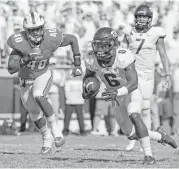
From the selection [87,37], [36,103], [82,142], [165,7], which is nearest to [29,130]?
[82,142]

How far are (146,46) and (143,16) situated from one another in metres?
0.41

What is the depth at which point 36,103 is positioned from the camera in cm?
850

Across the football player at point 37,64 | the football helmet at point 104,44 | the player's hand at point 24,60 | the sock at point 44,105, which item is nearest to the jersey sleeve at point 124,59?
the football helmet at point 104,44

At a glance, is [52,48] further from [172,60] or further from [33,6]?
[33,6]

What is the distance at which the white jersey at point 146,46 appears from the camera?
8961mm

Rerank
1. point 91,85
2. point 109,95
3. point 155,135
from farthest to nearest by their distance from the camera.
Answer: point 155,135 < point 91,85 < point 109,95

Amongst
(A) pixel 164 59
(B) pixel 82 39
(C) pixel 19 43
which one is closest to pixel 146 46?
(A) pixel 164 59

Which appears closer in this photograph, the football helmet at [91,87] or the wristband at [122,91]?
the wristband at [122,91]

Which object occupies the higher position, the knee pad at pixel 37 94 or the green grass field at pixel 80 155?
the knee pad at pixel 37 94

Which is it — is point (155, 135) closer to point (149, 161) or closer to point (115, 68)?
point (149, 161)

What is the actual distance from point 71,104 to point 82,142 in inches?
82.7

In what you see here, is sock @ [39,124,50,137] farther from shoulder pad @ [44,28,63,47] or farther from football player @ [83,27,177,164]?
football player @ [83,27,177,164]

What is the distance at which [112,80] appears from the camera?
24.3 feet

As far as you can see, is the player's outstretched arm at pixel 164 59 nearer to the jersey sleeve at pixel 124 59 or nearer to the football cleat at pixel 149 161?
the jersey sleeve at pixel 124 59
